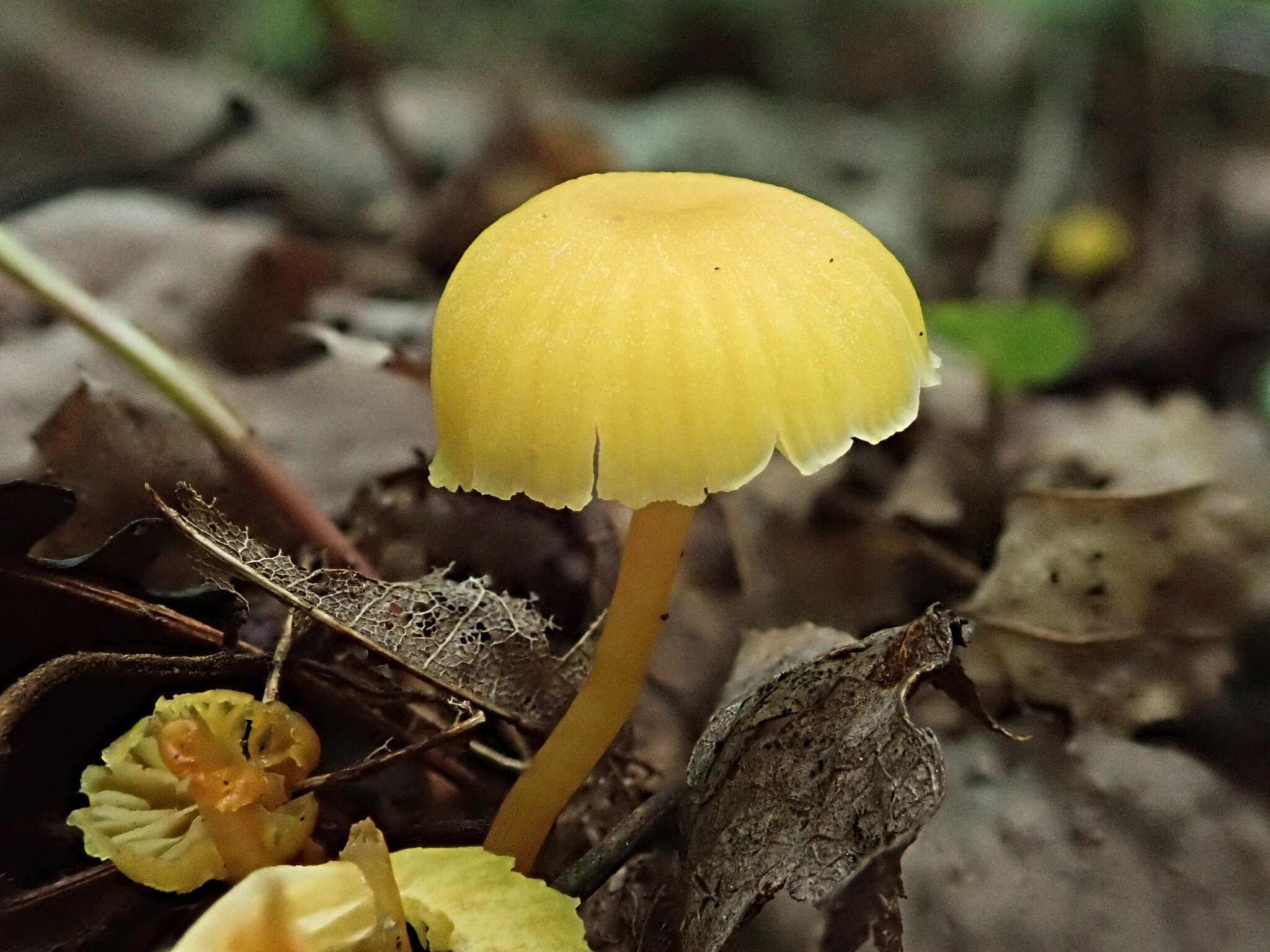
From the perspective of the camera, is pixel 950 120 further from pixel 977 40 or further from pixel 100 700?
pixel 100 700

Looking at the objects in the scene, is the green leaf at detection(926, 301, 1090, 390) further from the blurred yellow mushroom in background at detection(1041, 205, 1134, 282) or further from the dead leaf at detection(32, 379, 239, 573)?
the blurred yellow mushroom in background at detection(1041, 205, 1134, 282)

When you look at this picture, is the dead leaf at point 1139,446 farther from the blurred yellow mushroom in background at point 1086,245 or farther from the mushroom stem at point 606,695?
the blurred yellow mushroom in background at point 1086,245

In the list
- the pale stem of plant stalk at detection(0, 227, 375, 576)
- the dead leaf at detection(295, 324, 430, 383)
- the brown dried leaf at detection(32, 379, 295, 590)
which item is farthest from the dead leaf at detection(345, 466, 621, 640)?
the dead leaf at detection(295, 324, 430, 383)

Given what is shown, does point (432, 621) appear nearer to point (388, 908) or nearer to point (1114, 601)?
point (388, 908)

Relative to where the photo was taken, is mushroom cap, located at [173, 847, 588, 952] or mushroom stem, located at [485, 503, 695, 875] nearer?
mushroom cap, located at [173, 847, 588, 952]

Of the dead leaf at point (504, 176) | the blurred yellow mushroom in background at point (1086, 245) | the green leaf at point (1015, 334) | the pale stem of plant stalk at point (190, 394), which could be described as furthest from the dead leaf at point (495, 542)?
the blurred yellow mushroom in background at point (1086, 245)

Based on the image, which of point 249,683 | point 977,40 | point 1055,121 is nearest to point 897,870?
point 249,683

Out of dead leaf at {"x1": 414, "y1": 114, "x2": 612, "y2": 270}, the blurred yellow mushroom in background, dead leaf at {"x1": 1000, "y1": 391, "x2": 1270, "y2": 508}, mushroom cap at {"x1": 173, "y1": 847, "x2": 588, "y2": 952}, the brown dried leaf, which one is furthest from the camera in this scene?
the blurred yellow mushroom in background

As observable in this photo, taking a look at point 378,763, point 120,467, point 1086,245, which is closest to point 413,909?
point 378,763
